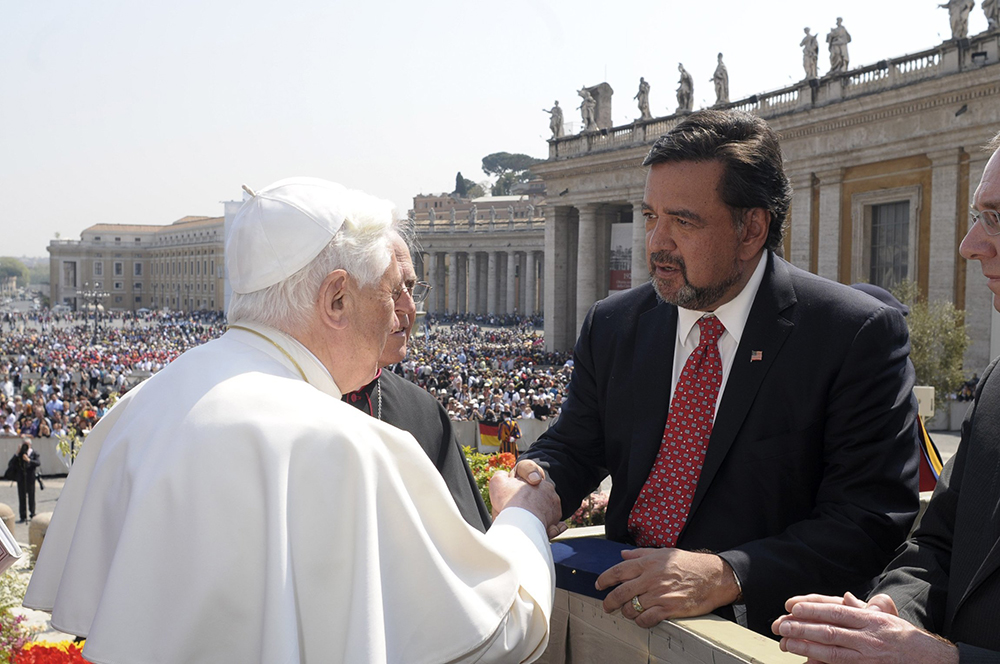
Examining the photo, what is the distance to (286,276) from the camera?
6.65ft

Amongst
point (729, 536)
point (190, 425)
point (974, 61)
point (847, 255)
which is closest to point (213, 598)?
point (190, 425)

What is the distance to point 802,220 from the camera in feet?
89.1

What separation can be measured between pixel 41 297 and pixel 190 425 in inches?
7180

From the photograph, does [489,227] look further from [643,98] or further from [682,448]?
[682,448]

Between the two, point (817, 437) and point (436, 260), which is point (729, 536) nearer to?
point (817, 437)

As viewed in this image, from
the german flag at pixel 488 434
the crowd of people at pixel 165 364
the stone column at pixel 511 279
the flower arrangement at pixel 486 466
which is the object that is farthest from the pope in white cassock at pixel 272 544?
the stone column at pixel 511 279

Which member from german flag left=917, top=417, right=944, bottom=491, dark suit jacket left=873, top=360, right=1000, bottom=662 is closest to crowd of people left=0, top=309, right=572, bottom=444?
german flag left=917, top=417, right=944, bottom=491

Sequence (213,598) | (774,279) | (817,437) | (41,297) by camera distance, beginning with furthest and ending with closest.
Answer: (41,297) → (774,279) → (817,437) → (213,598)

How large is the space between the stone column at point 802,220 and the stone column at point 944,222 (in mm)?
4486

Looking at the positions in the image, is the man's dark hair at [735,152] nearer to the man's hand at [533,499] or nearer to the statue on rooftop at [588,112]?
the man's hand at [533,499]

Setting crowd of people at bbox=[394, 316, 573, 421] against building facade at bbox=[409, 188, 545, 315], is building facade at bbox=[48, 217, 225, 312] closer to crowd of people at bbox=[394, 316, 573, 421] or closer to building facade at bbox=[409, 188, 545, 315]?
building facade at bbox=[409, 188, 545, 315]

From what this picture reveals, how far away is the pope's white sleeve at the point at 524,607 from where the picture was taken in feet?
5.92

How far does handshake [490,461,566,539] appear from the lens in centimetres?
242

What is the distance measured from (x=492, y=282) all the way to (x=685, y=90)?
40.9 meters
